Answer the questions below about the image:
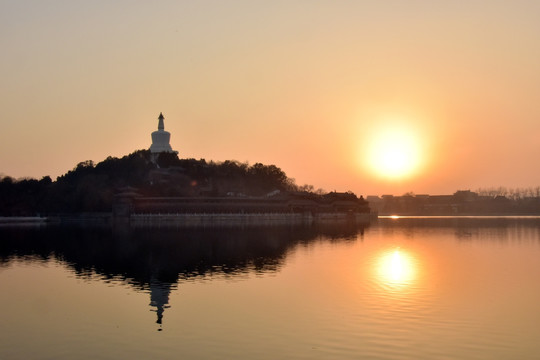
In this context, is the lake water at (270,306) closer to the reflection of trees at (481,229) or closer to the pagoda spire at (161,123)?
the reflection of trees at (481,229)

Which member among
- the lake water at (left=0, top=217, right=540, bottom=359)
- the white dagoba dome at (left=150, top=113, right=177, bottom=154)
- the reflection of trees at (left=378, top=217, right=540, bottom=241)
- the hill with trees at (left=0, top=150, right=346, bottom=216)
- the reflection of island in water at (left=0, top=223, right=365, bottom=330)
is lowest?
the lake water at (left=0, top=217, right=540, bottom=359)

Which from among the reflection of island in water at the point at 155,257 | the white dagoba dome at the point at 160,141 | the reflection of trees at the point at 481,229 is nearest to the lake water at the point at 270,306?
the reflection of island in water at the point at 155,257

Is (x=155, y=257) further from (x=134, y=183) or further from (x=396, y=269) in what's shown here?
(x=134, y=183)

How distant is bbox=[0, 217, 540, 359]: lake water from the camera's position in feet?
56.7

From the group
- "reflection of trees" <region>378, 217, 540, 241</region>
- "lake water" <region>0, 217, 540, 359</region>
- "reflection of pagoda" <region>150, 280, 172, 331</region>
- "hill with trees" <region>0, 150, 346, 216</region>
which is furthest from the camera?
"hill with trees" <region>0, 150, 346, 216</region>

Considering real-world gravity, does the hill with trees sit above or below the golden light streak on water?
above

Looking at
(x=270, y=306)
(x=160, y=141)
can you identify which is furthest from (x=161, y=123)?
(x=270, y=306)

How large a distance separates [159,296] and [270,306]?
514 centimetres

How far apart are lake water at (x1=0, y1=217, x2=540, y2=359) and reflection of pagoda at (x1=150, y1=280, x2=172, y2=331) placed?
5 centimetres

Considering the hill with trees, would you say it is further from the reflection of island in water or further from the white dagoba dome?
the reflection of island in water

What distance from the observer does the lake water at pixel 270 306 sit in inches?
681

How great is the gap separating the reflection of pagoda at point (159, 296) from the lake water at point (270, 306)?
47 mm

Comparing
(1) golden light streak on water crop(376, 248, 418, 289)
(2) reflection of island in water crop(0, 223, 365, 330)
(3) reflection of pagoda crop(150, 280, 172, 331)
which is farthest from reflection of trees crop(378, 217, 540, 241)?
(3) reflection of pagoda crop(150, 280, 172, 331)

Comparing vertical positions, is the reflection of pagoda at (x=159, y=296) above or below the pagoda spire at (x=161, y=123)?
below
